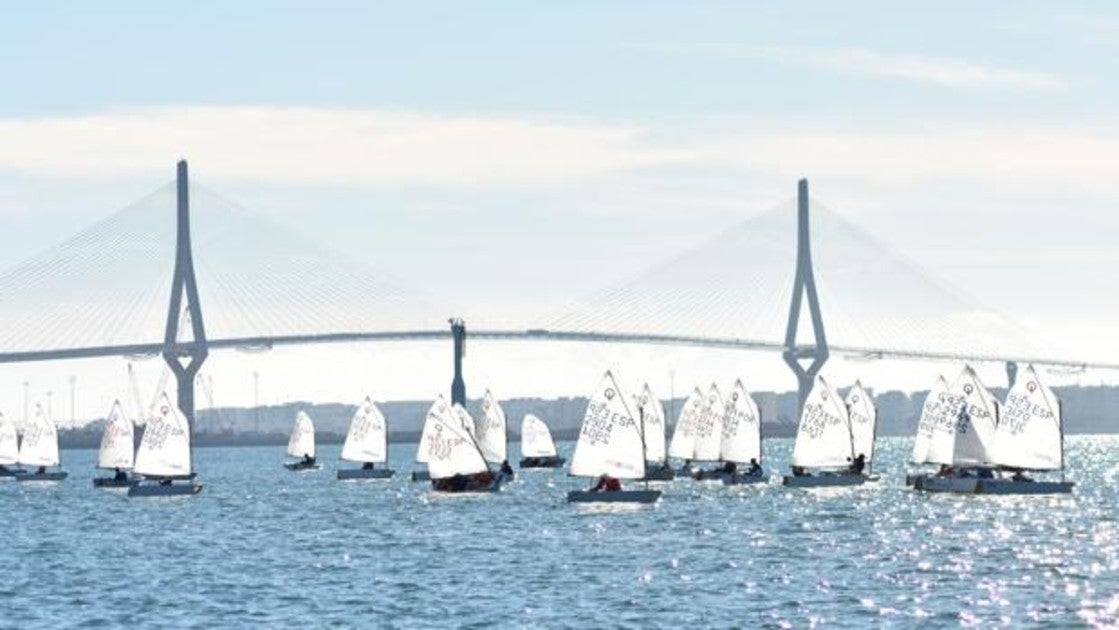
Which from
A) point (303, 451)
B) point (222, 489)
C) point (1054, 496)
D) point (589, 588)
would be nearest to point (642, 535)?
point (589, 588)

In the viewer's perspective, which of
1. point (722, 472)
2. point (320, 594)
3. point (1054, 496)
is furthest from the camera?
point (722, 472)

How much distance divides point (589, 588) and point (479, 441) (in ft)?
242

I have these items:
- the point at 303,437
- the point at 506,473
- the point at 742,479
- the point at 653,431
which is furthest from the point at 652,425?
the point at 303,437

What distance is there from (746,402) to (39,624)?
2591 inches

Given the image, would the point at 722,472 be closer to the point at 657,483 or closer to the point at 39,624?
the point at 657,483

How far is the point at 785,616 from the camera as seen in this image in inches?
2087

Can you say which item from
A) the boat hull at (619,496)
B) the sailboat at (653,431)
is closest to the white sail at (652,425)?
the sailboat at (653,431)

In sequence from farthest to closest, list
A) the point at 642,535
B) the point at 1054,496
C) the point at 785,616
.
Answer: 1. the point at 1054,496
2. the point at 642,535
3. the point at 785,616

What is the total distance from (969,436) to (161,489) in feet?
118

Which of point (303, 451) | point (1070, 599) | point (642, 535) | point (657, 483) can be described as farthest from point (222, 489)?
point (1070, 599)

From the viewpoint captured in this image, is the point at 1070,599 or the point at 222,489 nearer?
the point at 1070,599

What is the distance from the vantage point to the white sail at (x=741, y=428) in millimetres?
116188

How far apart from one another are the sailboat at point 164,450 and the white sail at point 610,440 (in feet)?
71.5

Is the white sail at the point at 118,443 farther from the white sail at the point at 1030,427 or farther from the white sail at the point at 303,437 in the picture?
the white sail at the point at 1030,427
